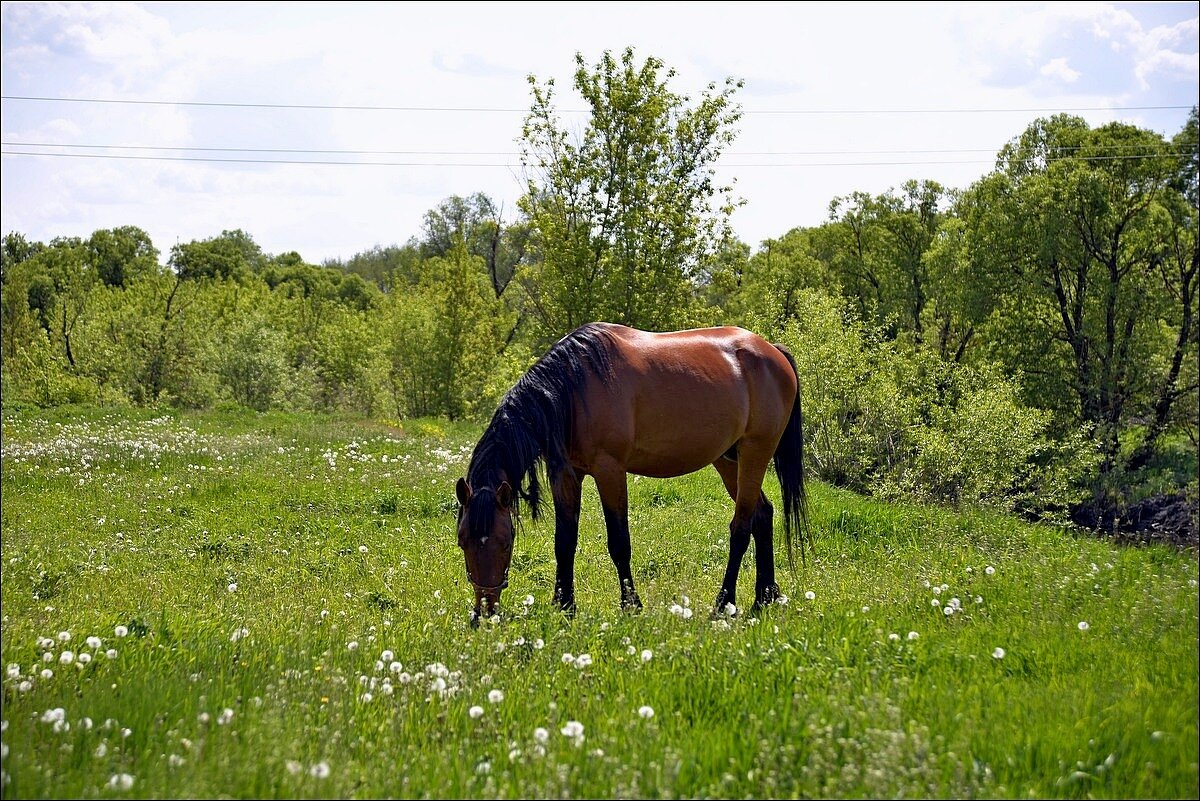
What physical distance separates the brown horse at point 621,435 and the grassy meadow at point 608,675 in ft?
1.67

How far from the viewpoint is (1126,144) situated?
25.6 metres

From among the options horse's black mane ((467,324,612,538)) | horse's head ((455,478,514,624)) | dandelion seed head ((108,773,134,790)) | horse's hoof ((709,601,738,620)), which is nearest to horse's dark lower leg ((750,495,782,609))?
horse's hoof ((709,601,738,620))

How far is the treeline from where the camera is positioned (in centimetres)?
1747

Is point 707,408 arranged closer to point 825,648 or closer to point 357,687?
point 825,648

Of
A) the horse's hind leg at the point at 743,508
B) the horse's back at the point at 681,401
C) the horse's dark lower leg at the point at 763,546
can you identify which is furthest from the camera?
the horse's dark lower leg at the point at 763,546

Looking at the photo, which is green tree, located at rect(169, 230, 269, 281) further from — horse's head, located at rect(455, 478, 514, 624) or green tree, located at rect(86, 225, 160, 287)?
horse's head, located at rect(455, 478, 514, 624)

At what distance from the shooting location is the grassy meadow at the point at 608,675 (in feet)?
10.5

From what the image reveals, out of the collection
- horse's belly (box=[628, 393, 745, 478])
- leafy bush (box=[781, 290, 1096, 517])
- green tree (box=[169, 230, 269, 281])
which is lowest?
leafy bush (box=[781, 290, 1096, 517])

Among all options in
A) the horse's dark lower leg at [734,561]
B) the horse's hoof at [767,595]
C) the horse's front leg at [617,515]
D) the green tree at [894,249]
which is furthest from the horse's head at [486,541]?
the green tree at [894,249]

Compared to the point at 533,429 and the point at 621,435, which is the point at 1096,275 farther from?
the point at 533,429

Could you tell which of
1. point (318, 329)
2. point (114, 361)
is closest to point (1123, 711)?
point (114, 361)

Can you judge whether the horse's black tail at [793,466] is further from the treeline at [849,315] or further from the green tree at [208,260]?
the green tree at [208,260]

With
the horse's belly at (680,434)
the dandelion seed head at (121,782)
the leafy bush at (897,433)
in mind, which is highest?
the horse's belly at (680,434)

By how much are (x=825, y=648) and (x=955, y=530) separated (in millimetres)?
5535
